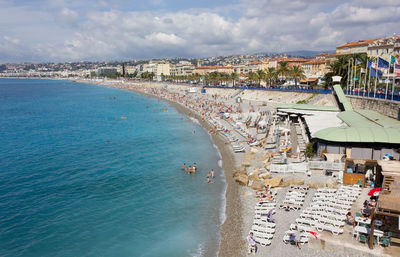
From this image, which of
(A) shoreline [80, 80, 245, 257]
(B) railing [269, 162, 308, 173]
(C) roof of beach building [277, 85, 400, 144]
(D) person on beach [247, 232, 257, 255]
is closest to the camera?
(D) person on beach [247, 232, 257, 255]

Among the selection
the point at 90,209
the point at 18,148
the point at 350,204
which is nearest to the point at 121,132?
the point at 18,148

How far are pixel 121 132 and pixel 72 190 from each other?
80.1 feet

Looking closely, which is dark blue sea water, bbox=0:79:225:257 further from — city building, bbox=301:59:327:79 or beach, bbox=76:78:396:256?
city building, bbox=301:59:327:79

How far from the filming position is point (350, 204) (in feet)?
52.9

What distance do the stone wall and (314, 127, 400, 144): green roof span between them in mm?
5816

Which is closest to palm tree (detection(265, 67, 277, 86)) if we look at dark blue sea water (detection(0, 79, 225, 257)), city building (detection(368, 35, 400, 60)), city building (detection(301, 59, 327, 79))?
city building (detection(301, 59, 327, 79))

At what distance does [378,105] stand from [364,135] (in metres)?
11.4

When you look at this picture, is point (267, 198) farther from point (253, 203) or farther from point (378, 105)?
point (378, 105)

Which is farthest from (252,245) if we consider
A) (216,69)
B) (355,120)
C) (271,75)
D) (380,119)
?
(216,69)

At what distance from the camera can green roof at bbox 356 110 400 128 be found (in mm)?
22955

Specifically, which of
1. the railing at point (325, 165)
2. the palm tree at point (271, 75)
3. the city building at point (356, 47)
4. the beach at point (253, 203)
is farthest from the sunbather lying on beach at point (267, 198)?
the city building at point (356, 47)

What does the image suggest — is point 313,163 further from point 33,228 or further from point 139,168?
point 33,228

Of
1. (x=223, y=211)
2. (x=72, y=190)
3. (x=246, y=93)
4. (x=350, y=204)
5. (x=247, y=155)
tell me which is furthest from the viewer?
(x=246, y=93)

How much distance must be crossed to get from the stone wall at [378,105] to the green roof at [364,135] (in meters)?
5.82
